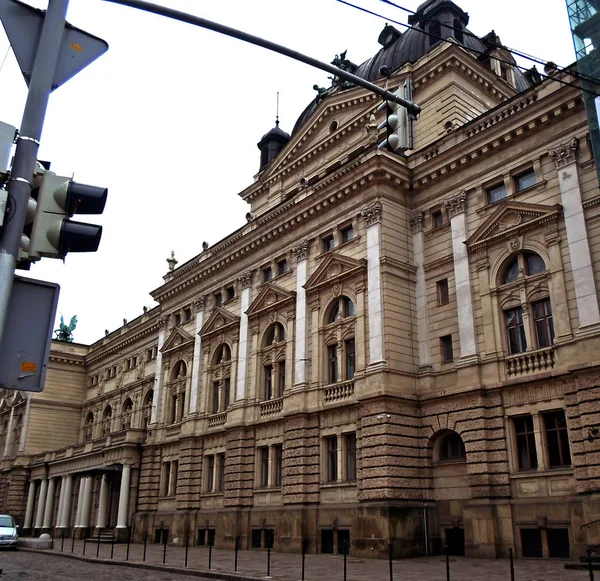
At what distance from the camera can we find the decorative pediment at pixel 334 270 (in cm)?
3347

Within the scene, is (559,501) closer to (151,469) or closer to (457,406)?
(457,406)

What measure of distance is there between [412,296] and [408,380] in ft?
14.6

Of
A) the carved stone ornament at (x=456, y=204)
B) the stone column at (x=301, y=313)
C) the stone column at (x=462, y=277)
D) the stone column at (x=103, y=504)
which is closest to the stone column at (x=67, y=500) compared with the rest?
the stone column at (x=103, y=504)

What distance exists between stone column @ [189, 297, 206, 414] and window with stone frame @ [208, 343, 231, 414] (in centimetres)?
131

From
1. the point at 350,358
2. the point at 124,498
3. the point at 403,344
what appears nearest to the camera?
the point at 403,344

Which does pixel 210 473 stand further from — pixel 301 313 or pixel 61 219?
pixel 61 219

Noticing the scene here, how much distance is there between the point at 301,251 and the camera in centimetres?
3794

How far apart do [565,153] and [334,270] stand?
13.1 m

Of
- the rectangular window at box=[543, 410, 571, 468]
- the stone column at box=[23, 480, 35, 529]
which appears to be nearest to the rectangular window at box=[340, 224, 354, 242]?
the rectangular window at box=[543, 410, 571, 468]

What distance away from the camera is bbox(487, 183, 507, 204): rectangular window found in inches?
1190

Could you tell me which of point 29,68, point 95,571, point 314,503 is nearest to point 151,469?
point 314,503

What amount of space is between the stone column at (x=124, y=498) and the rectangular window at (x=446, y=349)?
28.5m

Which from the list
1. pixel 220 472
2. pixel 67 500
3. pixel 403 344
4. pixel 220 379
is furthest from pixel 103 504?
pixel 403 344

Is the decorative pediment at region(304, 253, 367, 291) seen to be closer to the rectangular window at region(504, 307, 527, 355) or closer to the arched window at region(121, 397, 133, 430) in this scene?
the rectangular window at region(504, 307, 527, 355)
